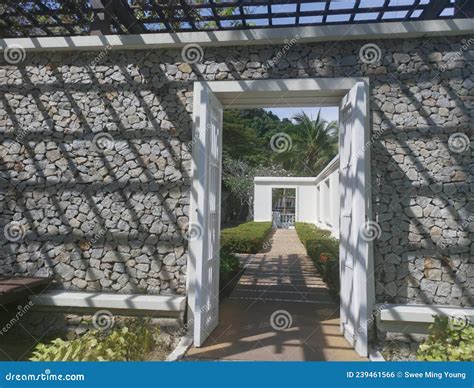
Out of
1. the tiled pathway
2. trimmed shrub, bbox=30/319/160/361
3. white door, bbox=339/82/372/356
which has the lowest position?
the tiled pathway

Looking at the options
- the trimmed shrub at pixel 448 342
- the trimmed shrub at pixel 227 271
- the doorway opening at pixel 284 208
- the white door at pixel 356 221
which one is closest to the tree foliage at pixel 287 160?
the doorway opening at pixel 284 208

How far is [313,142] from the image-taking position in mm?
25359

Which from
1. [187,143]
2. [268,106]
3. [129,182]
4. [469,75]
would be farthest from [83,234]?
[469,75]

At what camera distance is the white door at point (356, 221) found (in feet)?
13.5

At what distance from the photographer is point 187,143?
4801 mm

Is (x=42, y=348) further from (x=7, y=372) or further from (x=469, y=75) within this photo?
(x=469, y=75)

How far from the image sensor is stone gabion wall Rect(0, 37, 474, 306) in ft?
14.4

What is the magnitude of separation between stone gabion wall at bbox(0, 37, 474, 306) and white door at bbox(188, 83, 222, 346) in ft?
0.57

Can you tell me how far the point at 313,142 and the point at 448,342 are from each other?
883 inches

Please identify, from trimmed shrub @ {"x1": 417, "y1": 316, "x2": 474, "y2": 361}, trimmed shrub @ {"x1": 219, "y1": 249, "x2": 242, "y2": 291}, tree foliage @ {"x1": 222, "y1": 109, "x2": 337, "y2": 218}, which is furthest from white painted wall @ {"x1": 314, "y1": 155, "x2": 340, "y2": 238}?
trimmed shrub @ {"x1": 417, "y1": 316, "x2": 474, "y2": 361}

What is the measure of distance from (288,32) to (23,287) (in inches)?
166

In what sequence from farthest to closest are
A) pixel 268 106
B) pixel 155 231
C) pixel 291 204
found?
pixel 291 204, pixel 268 106, pixel 155 231

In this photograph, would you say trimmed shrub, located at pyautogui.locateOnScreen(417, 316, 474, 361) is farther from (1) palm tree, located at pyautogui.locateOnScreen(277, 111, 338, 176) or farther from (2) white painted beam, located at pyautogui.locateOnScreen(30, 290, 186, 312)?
(1) palm tree, located at pyautogui.locateOnScreen(277, 111, 338, 176)

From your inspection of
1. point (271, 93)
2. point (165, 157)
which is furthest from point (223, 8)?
point (165, 157)
